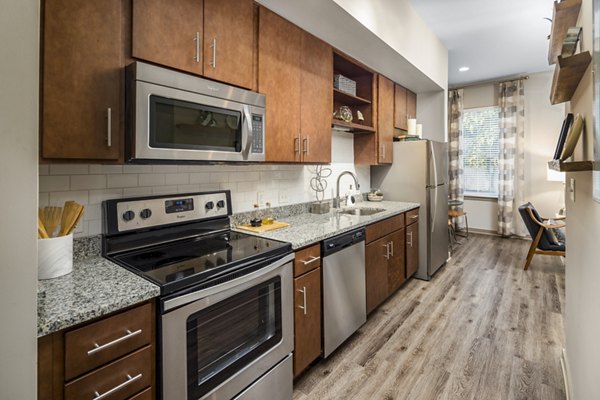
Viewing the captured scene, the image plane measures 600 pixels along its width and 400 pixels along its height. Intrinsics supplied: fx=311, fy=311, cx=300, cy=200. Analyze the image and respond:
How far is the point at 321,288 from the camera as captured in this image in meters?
2.03

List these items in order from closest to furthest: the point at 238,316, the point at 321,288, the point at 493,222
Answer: the point at 238,316, the point at 321,288, the point at 493,222

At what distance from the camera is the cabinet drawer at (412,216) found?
11.0 ft

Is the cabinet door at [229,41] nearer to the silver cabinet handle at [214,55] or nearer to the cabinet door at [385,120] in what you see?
the silver cabinet handle at [214,55]

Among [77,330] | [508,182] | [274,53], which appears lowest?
[77,330]

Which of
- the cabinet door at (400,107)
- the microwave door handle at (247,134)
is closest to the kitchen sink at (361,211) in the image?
the cabinet door at (400,107)

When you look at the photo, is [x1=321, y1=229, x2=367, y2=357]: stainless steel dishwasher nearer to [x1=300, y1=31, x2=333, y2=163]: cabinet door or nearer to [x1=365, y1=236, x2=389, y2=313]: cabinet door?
[x1=365, y1=236, x2=389, y2=313]: cabinet door

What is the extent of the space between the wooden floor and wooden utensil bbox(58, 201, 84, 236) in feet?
4.91

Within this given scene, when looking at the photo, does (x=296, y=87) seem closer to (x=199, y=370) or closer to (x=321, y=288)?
(x=321, y=288)

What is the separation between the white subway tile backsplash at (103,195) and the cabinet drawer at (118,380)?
2.70ft

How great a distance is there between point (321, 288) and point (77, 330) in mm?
1369

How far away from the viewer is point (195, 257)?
1509 mm

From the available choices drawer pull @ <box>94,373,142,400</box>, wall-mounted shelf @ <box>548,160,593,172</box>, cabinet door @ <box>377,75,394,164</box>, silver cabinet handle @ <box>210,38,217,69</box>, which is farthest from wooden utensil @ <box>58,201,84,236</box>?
cabinet door @ <box>377,75,394,164</box>

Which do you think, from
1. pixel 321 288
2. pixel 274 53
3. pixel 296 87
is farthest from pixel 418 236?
pixel 274 53

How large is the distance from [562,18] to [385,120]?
2.13 meters
